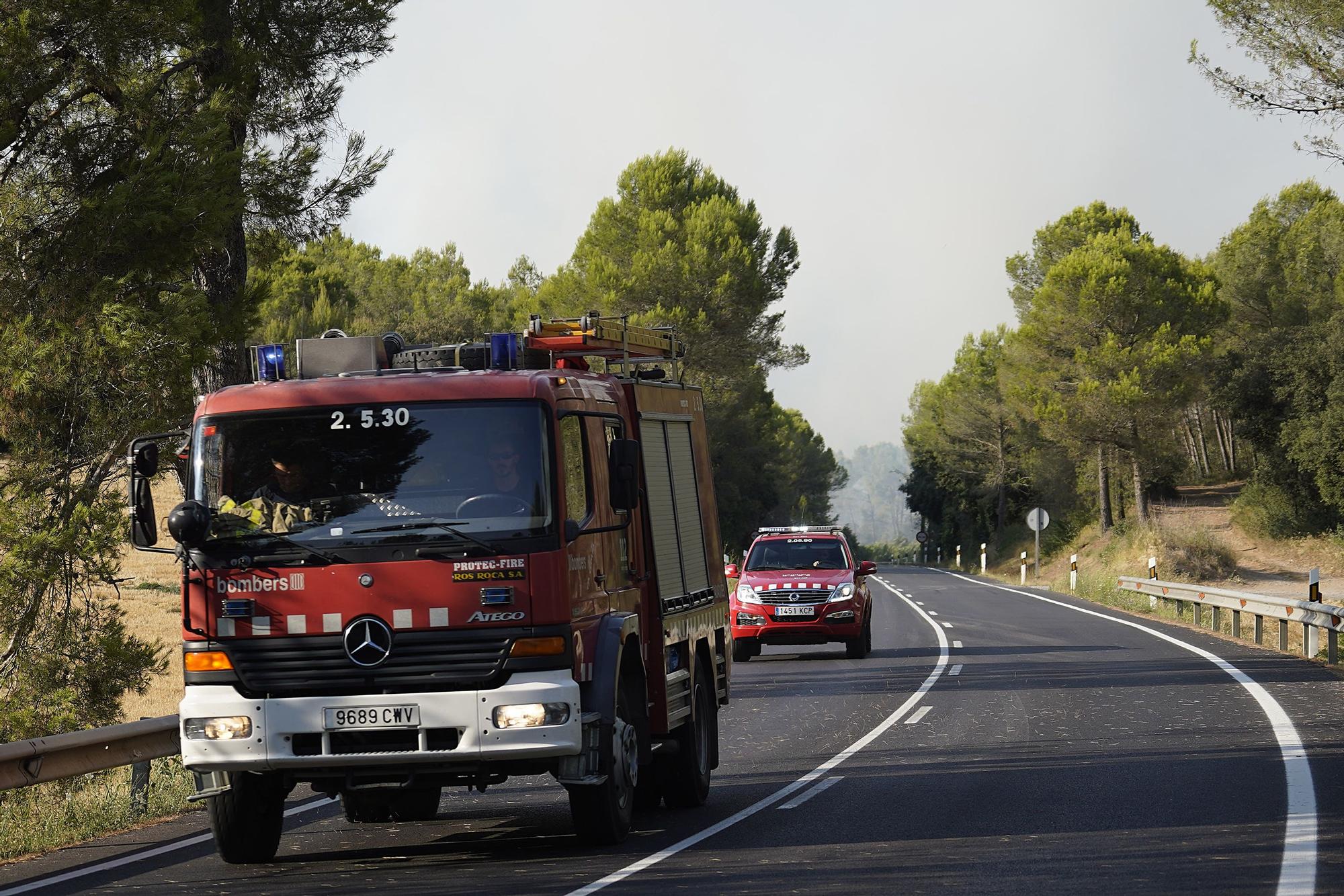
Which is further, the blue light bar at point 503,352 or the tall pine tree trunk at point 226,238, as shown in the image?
the tall pine tree trunk at point 226,238

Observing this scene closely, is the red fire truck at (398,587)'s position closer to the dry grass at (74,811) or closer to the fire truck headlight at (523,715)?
the fire truck headlight at (523,715)

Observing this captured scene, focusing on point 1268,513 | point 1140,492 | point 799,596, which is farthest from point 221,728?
point 1140,492

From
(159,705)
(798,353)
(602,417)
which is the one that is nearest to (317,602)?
(602,417)

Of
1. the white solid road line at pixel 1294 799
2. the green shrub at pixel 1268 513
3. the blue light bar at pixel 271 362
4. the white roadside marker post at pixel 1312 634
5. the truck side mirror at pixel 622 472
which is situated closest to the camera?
the white solid road line at pixel 1294 799

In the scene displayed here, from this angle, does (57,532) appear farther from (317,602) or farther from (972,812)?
(972,812)

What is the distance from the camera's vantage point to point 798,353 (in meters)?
58.0

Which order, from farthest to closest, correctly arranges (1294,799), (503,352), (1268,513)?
(1268,513) → (1294,799) → (503,352)

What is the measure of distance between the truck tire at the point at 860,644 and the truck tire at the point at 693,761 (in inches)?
511

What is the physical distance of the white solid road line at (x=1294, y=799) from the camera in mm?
7934

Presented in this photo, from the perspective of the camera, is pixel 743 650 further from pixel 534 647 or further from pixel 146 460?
pixel 146 460

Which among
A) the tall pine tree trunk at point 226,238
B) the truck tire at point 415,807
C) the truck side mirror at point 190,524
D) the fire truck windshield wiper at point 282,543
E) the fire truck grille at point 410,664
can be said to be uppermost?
the tall pine tree trunk at point 226,238

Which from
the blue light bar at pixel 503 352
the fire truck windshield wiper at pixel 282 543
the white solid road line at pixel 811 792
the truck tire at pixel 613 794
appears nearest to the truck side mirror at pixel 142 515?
the fire truck windshield wiper at pixel 282 543

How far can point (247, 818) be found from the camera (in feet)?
30.2

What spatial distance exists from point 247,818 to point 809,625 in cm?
1556
